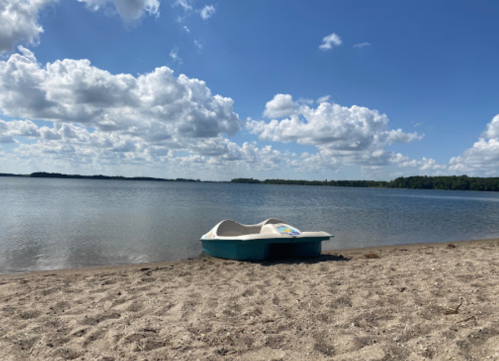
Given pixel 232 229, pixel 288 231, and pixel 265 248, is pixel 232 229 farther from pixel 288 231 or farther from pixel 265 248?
pixel 288 231

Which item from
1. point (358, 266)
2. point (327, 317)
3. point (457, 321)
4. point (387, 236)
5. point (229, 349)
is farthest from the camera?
point (387, 236)

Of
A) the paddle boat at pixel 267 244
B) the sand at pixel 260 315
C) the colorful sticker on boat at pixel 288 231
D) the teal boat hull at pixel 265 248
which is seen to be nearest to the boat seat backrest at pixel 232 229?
the paddle boat at pixel 267 244

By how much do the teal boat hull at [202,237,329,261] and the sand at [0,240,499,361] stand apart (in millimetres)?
1511

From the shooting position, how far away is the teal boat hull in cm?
889

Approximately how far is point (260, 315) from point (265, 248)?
4.35m

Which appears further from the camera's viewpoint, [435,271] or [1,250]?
[1,250]

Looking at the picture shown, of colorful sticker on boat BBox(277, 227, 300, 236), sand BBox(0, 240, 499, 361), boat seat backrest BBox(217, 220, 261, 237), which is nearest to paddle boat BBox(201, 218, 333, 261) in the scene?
colorful sticker on boat BBox(277, 227, 300, 236)

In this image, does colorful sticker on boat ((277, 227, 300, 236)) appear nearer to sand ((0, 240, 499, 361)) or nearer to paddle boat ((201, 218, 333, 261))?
paddle boat ((201, 218, 333, 261))

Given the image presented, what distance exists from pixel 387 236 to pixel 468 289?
37.5 feet

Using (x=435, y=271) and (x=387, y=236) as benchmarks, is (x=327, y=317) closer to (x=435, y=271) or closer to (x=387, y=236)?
(x=435, y=271)

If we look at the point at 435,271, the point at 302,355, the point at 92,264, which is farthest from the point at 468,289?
the point at 92,264

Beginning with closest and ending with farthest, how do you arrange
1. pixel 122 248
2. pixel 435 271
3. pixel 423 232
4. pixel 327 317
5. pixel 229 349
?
1. pixel 229 349
2. pixel 327 317
3. pixel 435 271
4. pixel 122 248
5. pixel 423 232

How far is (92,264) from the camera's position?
10.1 m

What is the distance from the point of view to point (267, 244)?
9.02 metres
